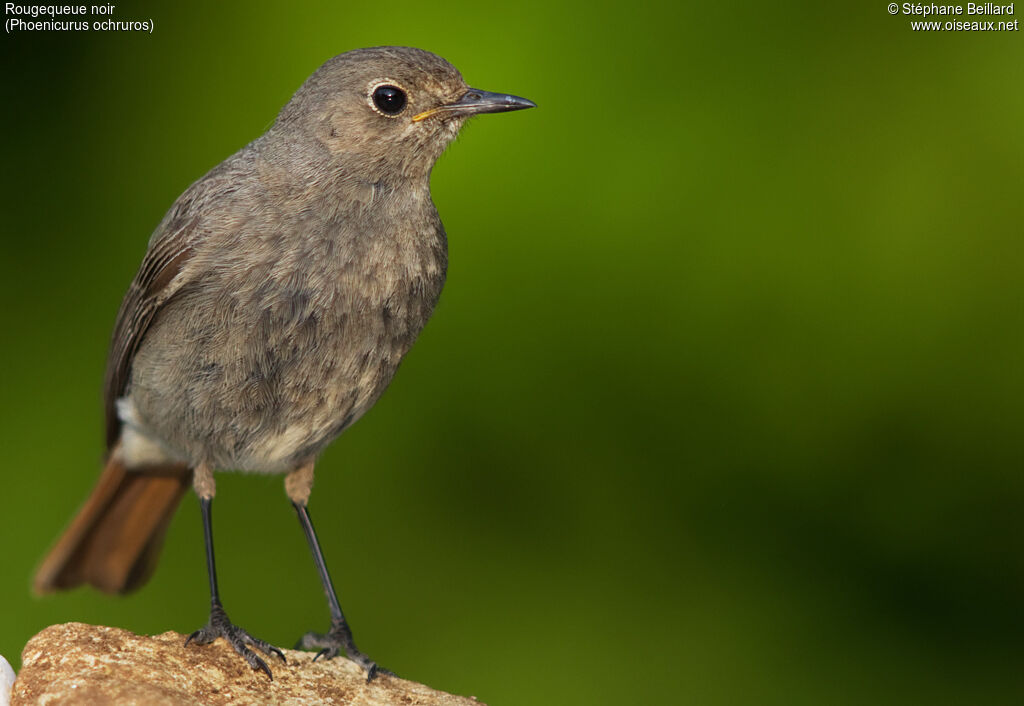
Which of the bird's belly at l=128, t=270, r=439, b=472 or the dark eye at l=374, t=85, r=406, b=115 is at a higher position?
the dark eye at l=374, t=85, r=406, b=115

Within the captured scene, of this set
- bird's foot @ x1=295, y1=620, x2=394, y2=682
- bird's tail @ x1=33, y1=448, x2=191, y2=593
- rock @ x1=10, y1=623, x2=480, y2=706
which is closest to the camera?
rock @ x1=10, y1=623, x2=480, y2=706

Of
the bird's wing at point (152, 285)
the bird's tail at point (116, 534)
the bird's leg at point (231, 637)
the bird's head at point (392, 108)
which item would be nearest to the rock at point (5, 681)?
the bird's leg at point (231, 637)

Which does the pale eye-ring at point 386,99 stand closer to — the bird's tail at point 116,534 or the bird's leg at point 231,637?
the bird's leg at point 231,637

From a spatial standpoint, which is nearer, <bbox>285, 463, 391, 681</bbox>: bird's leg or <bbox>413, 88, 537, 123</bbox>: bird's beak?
<bbox>413, 88, 537, 123</bbox>: bird's beak

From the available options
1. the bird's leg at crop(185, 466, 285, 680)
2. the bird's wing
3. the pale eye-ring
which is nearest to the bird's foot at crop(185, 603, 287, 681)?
the bird's leg at crop(185, 466, 285, 680)

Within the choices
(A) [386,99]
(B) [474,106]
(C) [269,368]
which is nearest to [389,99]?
(A) [386,99]

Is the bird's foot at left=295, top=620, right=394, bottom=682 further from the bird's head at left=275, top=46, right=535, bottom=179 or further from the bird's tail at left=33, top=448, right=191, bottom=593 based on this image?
the bird's head at left=275, top=46, right=535, bottom=179

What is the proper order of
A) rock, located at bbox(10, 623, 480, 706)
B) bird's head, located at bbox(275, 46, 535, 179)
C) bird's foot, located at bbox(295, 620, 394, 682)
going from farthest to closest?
bird's foot, located at bbox(295, 620, 394, 682) → bird's head, located at bbox(275, 46, 535, 179) → rock, located at bbox(10, 623, 480, 706)

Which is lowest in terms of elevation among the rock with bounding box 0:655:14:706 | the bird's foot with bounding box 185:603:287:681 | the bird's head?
the bird's foot with bounding box 185:603:287:681
